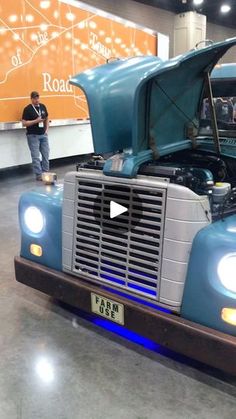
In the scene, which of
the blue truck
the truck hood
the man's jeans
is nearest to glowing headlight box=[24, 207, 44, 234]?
the blue truck

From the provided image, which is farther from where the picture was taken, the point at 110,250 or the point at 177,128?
the point at 177,128

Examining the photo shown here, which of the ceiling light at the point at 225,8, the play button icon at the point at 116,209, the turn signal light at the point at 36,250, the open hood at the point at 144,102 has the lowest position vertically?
the turn signal light at the point at 36,250

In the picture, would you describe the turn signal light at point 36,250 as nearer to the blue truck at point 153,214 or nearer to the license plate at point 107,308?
the blue truck at point 153,214

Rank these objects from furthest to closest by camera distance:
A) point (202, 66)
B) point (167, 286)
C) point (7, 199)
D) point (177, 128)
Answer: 1. point (7, 199)
2. point (177, 128)
3. point (202, 66)
4. point (167, 286)

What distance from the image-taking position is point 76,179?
2590mm

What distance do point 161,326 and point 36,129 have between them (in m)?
7.12

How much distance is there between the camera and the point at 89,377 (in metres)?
2.40

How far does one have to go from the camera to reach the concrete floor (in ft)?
6.99

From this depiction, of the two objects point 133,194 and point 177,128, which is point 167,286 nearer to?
point 133,194

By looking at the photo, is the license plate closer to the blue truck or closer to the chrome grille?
the blue truck

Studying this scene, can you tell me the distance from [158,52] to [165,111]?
1162 centimetres

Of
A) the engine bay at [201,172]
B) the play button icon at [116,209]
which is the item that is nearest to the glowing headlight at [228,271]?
the engine bay at [201,172]

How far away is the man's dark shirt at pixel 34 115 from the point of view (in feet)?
27.3

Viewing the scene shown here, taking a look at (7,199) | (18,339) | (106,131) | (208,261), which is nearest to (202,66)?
(106,131)
